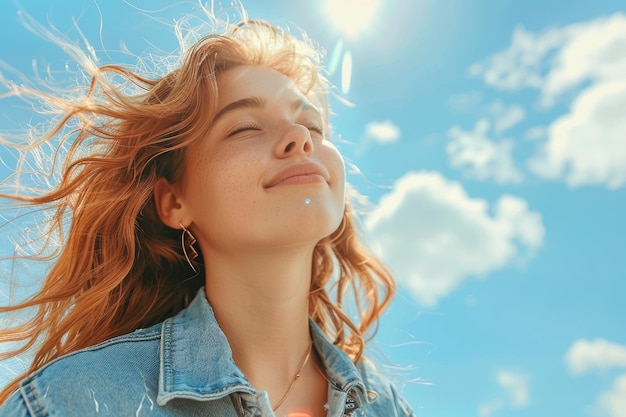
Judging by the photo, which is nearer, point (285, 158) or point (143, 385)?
point (143, 385)

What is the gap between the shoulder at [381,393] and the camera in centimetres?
338

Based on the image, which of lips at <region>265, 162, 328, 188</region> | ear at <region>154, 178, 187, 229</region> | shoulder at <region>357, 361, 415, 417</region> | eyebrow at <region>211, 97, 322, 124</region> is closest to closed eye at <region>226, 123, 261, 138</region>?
eyebrow at <region>211, 97, 322, 124</region>

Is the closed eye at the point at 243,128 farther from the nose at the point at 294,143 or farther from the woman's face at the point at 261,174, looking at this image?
the nose at the point at 294,143

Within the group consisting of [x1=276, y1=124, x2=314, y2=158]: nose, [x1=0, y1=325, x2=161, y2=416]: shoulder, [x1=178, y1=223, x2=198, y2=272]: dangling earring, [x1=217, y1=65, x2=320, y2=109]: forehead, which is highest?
[x1=217, y1=65, x2=320, y2=109]: forehead

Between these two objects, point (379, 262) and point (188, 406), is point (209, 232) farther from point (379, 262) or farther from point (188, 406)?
point (379, 262)

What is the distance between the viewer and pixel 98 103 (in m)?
3.40

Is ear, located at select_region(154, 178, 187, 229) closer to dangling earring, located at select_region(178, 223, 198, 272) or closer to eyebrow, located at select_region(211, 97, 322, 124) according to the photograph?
dangling earring, located at select_region(178, 223, 198, 272)

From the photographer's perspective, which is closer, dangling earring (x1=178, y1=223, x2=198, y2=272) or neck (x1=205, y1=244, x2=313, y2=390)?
neck (x1=205, y1=244, x2=313, y2=390)

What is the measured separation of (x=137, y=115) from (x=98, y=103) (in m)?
0.23

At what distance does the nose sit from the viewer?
3.00m

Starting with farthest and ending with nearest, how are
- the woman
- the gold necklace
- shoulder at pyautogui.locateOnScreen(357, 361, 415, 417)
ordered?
shoulder at pyautogui.locateOnScreen(357, 361, 415, 417) < the gold necklace < the woman

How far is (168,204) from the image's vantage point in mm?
3410

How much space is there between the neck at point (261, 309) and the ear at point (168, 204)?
28cm

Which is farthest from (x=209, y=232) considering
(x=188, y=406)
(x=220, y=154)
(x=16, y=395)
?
(x=16, y=395)
